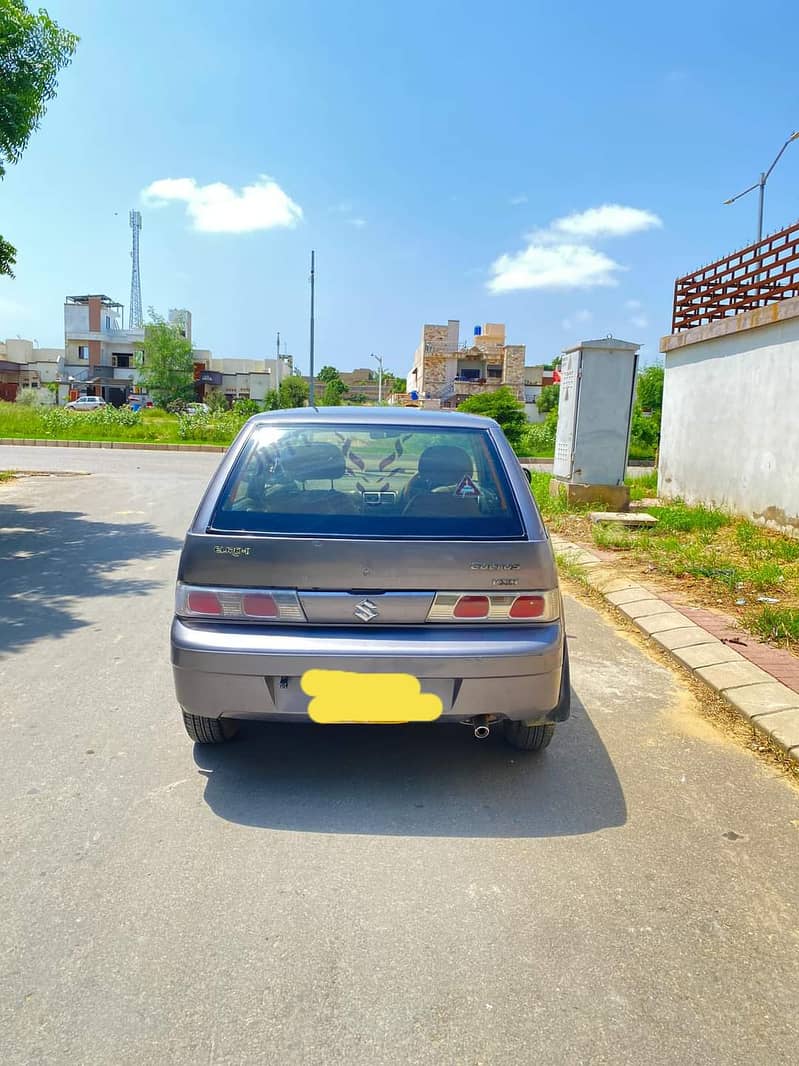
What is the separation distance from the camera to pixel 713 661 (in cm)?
488

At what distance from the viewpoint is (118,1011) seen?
2039 millimetres

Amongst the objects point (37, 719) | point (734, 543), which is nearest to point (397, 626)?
point (37, 719)

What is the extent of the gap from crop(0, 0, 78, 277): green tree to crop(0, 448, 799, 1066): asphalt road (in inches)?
271

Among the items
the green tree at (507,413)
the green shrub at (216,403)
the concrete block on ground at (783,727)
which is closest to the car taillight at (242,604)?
the concrete block on ground at (783,727)

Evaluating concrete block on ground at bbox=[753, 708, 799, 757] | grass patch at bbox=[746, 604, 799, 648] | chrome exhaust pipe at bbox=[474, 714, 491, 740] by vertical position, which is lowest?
concrete block on ground at bbox=[753, 708, 799, 757]

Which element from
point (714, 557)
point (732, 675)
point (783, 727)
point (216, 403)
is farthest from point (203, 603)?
point (216, 403)

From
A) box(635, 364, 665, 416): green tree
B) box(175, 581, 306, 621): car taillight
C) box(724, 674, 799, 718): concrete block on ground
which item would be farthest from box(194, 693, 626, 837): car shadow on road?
box(635, 364, 665, 416): green tree

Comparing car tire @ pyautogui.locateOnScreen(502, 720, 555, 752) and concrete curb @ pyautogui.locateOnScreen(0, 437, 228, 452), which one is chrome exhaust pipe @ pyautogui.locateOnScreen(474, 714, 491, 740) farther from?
concrete curb @ pyautogui.locateOnScreen(0, 437, 228, 452)

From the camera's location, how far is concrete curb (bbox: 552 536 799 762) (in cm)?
398

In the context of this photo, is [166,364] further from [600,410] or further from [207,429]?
[600,410]

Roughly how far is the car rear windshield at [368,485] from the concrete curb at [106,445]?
72.9 feet

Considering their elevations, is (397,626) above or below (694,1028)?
above

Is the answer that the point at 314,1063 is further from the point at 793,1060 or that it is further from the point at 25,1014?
the point at 793,1060

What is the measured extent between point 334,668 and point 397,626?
0.97 feet
